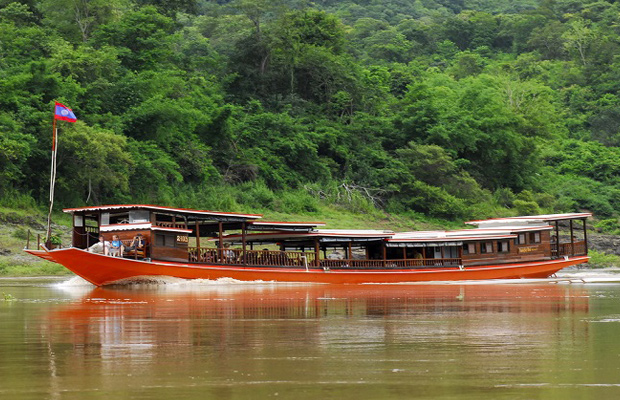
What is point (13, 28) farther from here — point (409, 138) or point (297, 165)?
point (409, 138)

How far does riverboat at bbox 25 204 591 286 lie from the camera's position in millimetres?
29891

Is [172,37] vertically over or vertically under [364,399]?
over

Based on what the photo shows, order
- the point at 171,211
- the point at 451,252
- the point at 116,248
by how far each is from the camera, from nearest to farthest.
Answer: the point at 116,248 < the point at 171,211 < the point at 451,252

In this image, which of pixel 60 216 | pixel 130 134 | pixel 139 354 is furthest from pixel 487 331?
pixel 130 134

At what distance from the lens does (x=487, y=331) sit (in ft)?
47.4

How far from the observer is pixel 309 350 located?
12.2 m

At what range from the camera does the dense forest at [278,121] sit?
153 feet

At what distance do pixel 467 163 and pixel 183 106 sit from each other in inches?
927

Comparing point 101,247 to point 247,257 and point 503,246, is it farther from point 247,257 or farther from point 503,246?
point 503,246

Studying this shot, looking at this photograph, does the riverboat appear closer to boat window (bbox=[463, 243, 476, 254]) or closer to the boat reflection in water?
boat window (bbox=[463, 243, 476, 254])

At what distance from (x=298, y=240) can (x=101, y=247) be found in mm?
9321


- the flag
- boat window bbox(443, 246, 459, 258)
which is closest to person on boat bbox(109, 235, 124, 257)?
the flag

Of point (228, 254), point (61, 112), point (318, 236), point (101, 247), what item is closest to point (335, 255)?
point (318, 236)

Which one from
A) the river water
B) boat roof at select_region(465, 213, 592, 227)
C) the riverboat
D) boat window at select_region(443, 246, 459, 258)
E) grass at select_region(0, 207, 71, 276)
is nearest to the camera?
the river water
